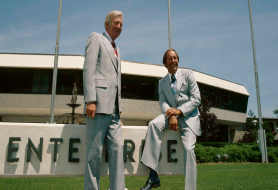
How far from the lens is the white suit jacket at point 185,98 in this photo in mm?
4266

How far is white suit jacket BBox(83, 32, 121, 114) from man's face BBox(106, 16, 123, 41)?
12cm

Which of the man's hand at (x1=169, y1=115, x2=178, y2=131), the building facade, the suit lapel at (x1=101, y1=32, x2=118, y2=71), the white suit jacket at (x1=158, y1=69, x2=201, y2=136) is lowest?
the man's hand at (x1=169, y1=115, x2=178, y2=131)

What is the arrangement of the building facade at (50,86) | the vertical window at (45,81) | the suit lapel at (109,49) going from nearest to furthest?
1. the suit lapel at (109,49)
2. the building facade at (50,86)
3. the vertical window at (45,81)

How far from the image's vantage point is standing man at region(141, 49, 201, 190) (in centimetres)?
403

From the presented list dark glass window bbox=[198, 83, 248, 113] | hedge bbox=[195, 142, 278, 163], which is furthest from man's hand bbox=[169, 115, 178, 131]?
dark glass window bbox=[198, 83, 248, 113]

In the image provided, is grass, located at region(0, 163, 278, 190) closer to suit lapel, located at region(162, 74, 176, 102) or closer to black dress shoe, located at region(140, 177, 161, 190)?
black dress shoe, located at region(140, 177, 161, 190)

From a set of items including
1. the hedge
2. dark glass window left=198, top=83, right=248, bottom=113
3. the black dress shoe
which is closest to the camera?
the black dress shoe

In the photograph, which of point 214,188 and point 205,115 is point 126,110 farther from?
point 214,188

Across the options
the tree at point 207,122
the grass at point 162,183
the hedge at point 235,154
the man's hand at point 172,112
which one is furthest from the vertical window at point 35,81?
the man's hand at point 172,112

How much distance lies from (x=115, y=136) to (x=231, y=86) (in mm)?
35734

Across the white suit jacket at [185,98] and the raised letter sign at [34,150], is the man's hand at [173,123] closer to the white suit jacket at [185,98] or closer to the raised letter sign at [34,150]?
the white suit jacket at [185,98]

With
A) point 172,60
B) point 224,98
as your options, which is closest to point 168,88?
point 172,60

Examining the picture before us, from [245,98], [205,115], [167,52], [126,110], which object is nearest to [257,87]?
[205,115]

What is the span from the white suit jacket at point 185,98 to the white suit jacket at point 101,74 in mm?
1173
